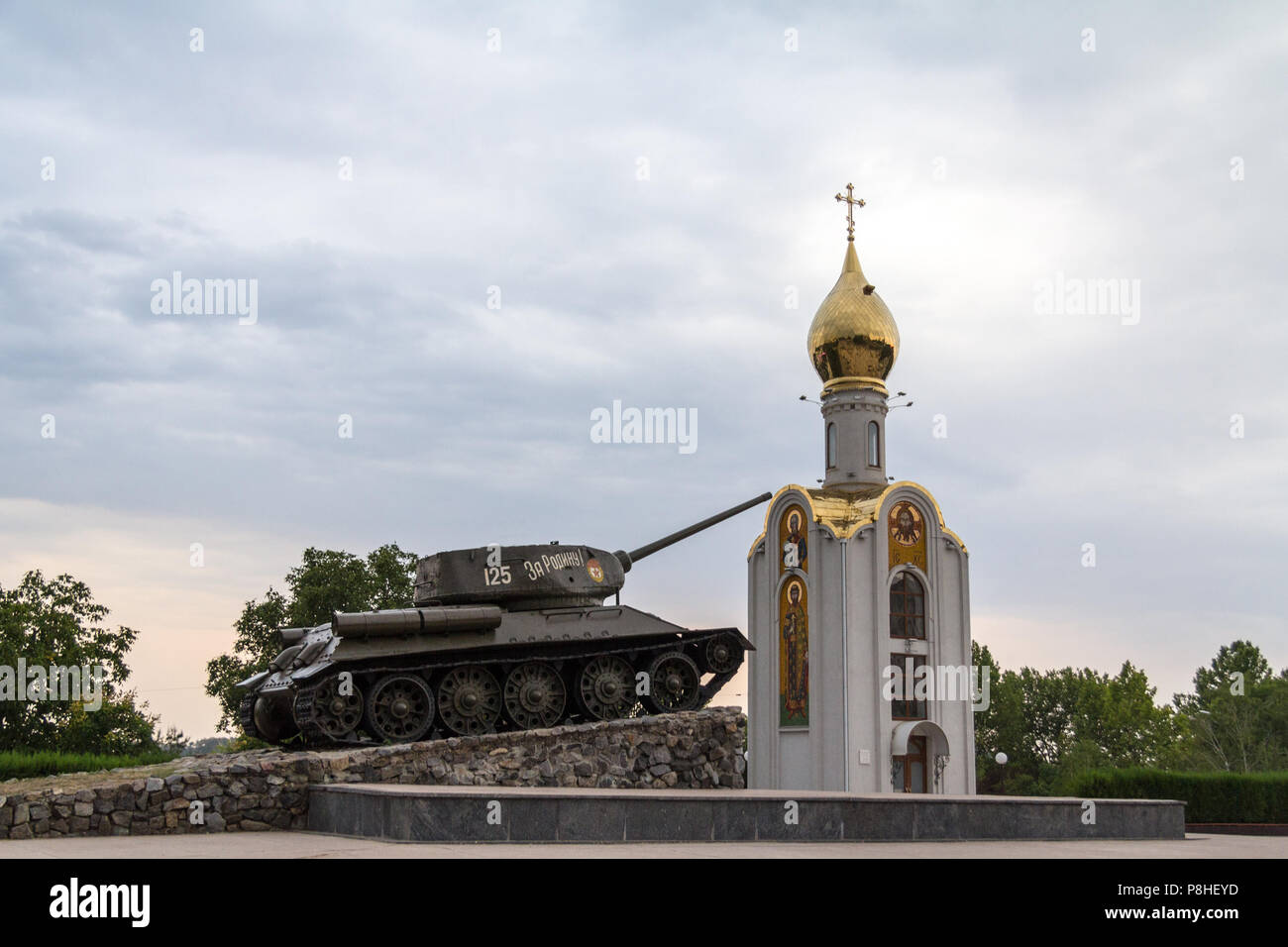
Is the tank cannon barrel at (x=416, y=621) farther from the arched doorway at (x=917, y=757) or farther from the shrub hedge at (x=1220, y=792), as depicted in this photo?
the arched doorway at (x=917, y=757)

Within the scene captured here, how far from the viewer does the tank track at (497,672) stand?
53.6 ft

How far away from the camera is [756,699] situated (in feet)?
112

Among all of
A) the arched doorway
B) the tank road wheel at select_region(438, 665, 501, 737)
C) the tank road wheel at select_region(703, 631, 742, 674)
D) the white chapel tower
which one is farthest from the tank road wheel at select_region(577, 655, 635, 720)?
the arched doorway

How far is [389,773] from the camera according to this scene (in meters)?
15.8

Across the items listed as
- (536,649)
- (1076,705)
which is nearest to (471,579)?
(536,649)

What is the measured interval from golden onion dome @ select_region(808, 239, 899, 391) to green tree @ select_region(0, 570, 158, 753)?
21.2 metres

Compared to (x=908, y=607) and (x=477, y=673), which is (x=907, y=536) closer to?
(x=908, y=607)

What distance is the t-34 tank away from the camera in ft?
55.0

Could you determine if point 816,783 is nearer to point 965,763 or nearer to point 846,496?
point 965,763

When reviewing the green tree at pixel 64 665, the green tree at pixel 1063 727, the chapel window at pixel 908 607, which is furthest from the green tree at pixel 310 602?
the green tree at pixel 1063 727

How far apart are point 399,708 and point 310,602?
2057 cm

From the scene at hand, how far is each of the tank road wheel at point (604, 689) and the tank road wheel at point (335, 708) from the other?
3.26 meters
